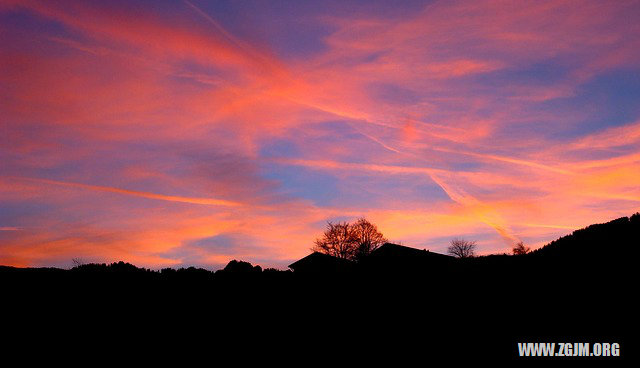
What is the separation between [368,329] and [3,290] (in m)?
11.7

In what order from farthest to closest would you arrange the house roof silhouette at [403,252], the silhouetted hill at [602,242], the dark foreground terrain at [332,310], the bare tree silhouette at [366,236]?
the bare tree silhouette at [366,236] < the house roof silhouette at [403,252] < the silhouetted hill at [602,242] < the dark foreground terrain at [332,310]

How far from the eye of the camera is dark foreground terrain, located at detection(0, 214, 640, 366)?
434 inches

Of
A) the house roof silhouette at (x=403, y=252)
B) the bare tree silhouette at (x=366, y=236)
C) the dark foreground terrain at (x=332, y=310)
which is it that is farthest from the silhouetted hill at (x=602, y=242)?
the bare tree silhouette at (x=366, y=236)

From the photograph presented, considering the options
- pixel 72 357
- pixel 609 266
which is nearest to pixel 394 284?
pixel 609 266

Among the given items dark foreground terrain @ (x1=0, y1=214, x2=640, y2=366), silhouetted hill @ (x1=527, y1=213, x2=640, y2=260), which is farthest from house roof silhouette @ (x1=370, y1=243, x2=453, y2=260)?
silhouetted hill @ (x1=527, y1=213, x2=640, y2=260)

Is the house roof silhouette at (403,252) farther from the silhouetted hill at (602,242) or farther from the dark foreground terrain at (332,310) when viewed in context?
the silhouetted hill at (602,242)

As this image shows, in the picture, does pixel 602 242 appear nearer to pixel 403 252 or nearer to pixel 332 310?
pixel 332 310

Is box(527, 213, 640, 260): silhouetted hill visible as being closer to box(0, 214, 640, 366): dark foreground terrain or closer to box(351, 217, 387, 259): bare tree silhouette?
box(0, 214, 640, 366): dark foreground terrain

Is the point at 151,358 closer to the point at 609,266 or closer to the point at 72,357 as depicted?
the point at 72,357

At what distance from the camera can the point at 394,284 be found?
55.9ft

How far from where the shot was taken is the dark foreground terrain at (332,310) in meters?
11.0

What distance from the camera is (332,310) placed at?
50.2ft

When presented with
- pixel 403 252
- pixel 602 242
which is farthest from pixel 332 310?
pixel 403 252

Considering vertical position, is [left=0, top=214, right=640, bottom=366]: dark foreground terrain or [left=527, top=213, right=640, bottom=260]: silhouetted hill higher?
Answer: [left=527, top=213, right=640, bottom=260]: silhouetted hill
